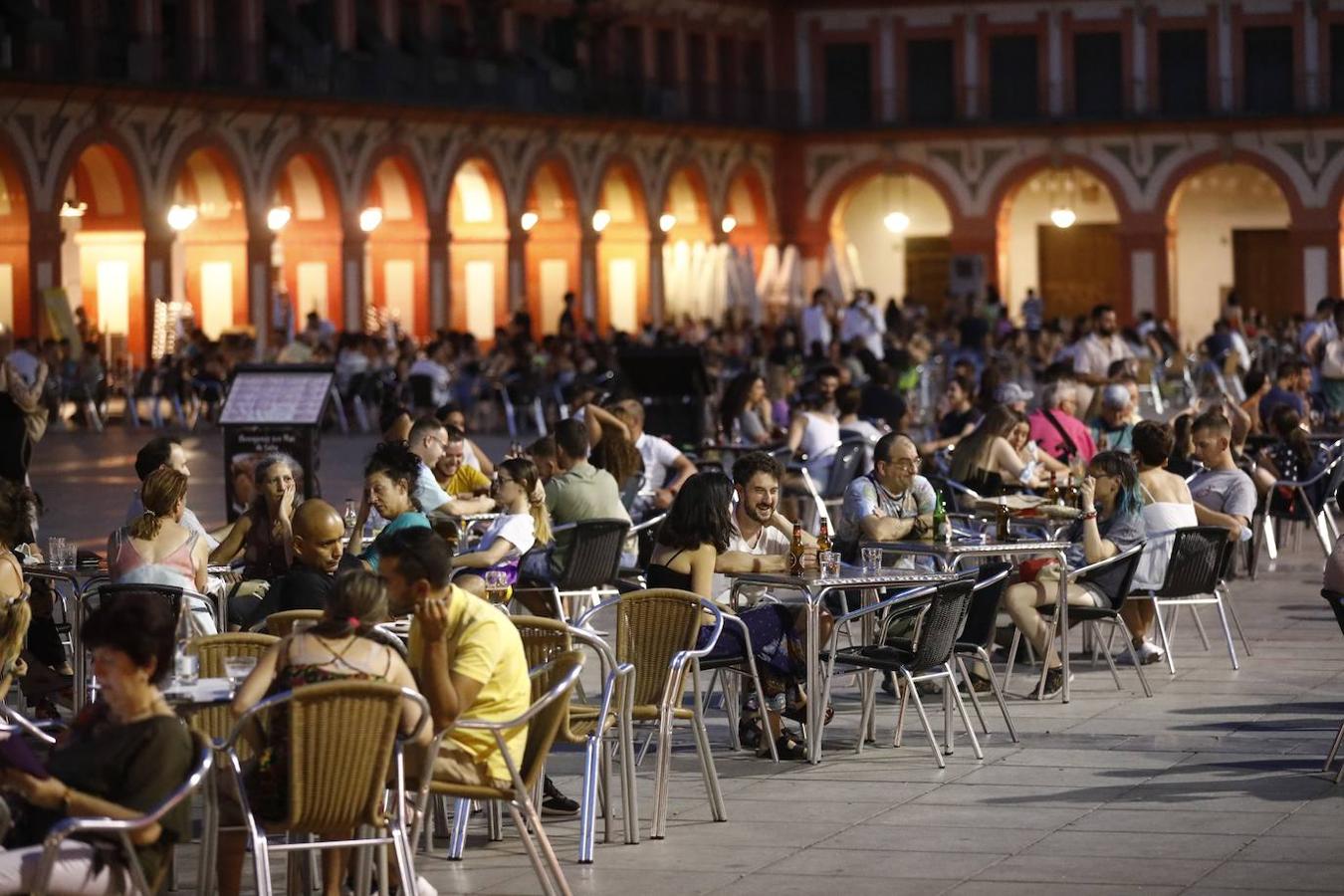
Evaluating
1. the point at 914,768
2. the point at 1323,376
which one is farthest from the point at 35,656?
the point at 1323,376

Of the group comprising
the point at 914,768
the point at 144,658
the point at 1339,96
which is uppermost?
the point at 1339,96

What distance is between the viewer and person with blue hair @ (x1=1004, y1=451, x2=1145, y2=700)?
35.3ft

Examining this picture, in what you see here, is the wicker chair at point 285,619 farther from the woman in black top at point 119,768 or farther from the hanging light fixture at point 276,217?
the hanging light fixture at point 276,217

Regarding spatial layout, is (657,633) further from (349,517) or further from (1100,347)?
(1100,347)

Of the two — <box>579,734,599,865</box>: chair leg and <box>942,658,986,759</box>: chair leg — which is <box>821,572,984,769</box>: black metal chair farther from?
<box>579,734,599,865</box>: chair leg

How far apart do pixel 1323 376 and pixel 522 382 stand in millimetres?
9648

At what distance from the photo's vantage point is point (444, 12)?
3641 centimetres

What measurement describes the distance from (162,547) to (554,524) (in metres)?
2.69

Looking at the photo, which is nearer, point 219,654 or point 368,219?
point 219,654

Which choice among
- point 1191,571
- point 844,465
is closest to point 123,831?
point 1191,571

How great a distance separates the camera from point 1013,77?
43031 millimetres

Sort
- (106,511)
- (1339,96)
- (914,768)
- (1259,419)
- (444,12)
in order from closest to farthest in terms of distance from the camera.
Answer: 1. (914,768)
2. (1259,419)
3. (106,511)
4. (444,12)
5. (1339,96)

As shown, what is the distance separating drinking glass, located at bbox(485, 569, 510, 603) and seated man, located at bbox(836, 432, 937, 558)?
1552 mm

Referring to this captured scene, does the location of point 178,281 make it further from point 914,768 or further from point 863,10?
point 914,768
